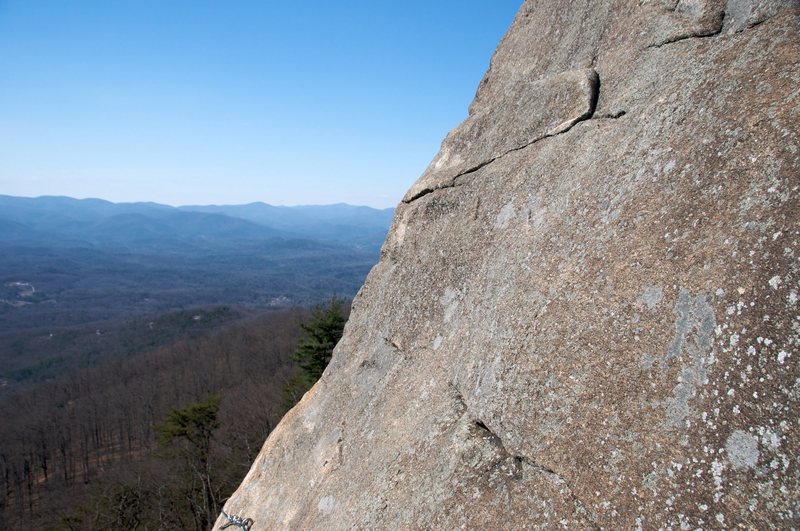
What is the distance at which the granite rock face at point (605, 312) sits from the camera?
4.20 m

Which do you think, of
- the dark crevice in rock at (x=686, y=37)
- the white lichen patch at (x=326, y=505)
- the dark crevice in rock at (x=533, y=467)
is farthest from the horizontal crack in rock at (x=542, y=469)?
the dark crevice in rock at (x=686, y=37)

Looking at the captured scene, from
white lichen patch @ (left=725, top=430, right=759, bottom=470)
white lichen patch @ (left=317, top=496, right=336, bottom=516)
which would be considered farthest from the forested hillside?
white lichen patch @ (left=725, top=430, right=759, bottom=470)

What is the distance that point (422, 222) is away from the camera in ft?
31.6

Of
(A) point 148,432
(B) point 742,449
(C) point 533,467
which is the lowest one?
(A) point 148,432

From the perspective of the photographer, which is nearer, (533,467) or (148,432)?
(533,467)

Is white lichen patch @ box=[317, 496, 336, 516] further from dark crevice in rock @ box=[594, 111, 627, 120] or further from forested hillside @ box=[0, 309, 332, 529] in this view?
forested hillside @ box=[0, 309, 332, 529]

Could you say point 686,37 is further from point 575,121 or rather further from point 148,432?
point 148,432

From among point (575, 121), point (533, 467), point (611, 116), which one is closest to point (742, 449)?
point (533, 467)

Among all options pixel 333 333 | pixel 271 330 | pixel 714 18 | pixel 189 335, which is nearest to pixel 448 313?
pixel 714 18

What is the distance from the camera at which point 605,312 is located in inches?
211

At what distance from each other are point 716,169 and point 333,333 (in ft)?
89.4

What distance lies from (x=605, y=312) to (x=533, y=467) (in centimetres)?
185

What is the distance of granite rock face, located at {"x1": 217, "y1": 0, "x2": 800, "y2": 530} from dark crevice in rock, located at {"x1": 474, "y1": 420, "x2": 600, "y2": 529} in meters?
0.02

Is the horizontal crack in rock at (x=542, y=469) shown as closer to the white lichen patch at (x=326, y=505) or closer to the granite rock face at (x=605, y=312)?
the granite rock face at (x=605, y=312)
